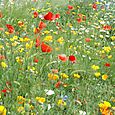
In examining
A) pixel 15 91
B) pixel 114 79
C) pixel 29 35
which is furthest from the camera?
pixel 29 35

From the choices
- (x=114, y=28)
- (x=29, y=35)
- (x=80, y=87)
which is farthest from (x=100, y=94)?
(x=114, y=28)

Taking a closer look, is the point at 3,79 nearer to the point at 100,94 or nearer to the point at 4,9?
the point at 100,94

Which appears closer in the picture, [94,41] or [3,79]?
[3,79]

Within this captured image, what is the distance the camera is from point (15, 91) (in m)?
2.60

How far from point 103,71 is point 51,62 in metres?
0.57

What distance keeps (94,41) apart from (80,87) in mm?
1302

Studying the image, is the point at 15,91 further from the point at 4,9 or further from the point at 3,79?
the point at 4,9

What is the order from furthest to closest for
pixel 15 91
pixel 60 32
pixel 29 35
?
1. pixel 60 32
2. pixel 29 35
3. pixel 15 91

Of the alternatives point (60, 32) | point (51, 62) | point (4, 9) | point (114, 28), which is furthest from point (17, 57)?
point (114, 28)

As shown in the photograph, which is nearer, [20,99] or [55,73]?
[20,99]

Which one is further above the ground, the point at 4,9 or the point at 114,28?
the point at 4,9

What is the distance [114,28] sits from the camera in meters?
4.79

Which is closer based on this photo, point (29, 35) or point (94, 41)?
point (29, 35)

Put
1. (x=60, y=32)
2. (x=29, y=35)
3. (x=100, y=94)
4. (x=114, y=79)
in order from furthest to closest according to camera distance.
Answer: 1. (x=60, y=32)
2. (x=29, y=35)
3. (x=114, y=79)
4. (x=100, y=94)
